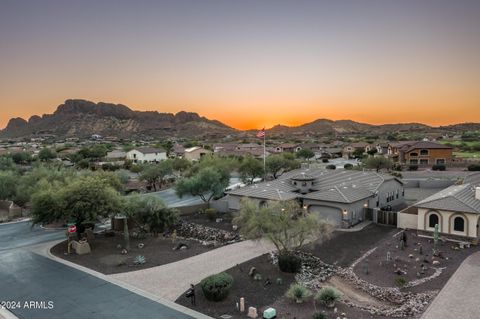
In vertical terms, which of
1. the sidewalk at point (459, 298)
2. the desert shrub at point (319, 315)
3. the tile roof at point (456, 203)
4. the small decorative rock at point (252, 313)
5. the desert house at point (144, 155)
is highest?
the desert house at point (144, 155)

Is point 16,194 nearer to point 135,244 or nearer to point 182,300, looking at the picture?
point 135,244

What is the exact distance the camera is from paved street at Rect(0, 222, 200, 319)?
59.9ft

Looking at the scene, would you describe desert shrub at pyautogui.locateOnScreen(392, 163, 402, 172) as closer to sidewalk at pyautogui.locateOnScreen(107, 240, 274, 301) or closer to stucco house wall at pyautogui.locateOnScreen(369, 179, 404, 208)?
stucco house wall at pyautogui.locateOnScreen(369, 179, 404, 208)

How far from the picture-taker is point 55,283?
2227 centimetres

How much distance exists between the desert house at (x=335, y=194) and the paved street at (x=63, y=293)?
18.3 meters

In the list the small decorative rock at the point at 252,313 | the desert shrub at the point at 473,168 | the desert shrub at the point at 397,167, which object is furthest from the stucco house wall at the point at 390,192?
the desert shrub at the point at 397,167

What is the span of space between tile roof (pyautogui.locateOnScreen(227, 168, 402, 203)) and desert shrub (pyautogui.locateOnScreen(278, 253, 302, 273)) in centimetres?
1270

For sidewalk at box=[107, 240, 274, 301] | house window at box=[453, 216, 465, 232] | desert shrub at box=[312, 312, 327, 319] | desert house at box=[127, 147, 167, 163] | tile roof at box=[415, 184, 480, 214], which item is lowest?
sidewalk at box=[107, 240, 274, 301]

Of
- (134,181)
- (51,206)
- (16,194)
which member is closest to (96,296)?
(51,206)

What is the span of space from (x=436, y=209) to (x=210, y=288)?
21659mm

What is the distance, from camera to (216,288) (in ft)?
63.1

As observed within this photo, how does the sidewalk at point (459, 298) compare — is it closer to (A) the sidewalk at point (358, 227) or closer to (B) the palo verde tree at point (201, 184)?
(A) the sidewalk at point (358, 227)

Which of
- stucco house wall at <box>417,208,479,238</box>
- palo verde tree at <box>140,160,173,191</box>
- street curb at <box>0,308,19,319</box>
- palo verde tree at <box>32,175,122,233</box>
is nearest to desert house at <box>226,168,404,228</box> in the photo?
stucco house wall at <box>417,208,479,238</box>

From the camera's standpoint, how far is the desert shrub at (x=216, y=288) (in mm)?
19203
